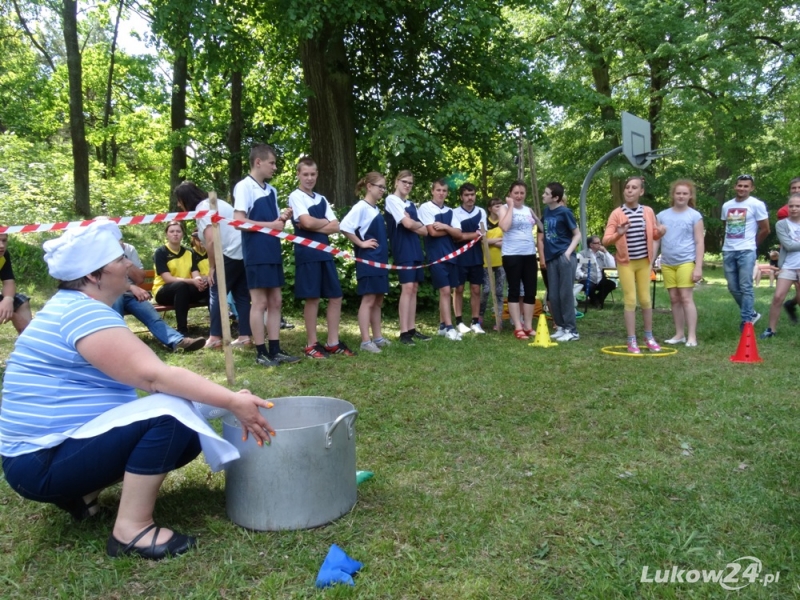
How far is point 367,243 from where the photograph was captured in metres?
6.08

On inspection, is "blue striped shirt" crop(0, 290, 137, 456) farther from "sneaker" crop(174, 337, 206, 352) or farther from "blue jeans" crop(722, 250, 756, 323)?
"blue jeans" crop(722, 250, 756, 323)

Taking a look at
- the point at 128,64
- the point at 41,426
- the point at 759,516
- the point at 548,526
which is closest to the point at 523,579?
the point at 548,526

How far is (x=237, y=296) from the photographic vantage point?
6.33 m

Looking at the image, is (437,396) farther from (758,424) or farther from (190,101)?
(190,101)

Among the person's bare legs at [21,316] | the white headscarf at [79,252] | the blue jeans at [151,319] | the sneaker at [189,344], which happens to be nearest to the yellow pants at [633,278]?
the sneaker at [189,344]

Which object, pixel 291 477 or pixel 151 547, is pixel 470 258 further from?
pixel 151 547

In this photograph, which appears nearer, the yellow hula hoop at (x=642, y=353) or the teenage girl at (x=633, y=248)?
the yellow hula hoop at (x=642, y=353)

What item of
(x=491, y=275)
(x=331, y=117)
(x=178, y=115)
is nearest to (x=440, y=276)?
(x=491, y=275)

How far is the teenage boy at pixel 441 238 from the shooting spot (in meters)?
6.91

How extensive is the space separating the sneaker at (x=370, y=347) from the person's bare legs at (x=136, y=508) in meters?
3.77

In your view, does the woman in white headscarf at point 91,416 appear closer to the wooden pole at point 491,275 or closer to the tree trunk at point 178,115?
the wooden pole at point 491,275

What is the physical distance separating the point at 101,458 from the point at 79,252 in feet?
2.61

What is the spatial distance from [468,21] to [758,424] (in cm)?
785

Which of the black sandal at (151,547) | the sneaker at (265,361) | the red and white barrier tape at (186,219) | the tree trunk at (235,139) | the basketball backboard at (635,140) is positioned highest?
the tree trunk at (235,139)
